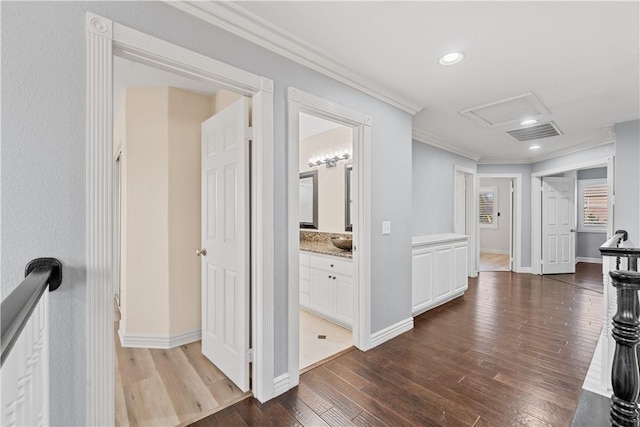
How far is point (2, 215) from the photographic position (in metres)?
1.15

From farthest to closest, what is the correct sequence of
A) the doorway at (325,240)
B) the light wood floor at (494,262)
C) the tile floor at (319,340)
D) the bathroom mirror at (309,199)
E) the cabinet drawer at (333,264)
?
the light wood floor at (494,262), the bathroom mirror at (309,199), the cabinet drawer at (333,264), the doorway at (325,240), the tile floor at (319,340)

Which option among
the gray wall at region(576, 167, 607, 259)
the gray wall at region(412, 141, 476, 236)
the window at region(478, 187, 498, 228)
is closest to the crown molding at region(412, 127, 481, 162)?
the gray wall at region(412, 141, 476, 236)

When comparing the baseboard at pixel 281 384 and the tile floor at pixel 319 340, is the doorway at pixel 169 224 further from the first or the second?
the tile floor at pixel 319 340

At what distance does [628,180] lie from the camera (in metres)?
3.57

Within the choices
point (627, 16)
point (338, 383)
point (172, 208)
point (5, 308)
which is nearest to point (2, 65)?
point (5, 308)

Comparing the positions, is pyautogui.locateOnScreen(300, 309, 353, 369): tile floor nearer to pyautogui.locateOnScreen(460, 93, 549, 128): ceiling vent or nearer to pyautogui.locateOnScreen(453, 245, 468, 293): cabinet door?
pyautogui.locateOnScreen(453, 245, 468, 293): cabinet door

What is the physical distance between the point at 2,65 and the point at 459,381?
126 inches

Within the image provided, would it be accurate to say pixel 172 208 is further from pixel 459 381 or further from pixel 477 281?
pixel 477 281

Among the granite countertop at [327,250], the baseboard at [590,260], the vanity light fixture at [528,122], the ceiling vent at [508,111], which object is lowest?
the baseboard at [590,260]

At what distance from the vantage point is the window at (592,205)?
7209 millimetres

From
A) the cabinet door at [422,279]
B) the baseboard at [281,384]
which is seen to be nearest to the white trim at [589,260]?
the cabinet door at [422,279]

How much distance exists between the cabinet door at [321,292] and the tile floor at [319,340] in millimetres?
151

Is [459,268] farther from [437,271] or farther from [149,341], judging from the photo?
[149,341]

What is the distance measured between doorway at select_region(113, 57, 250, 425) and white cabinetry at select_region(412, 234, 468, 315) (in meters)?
2.35
